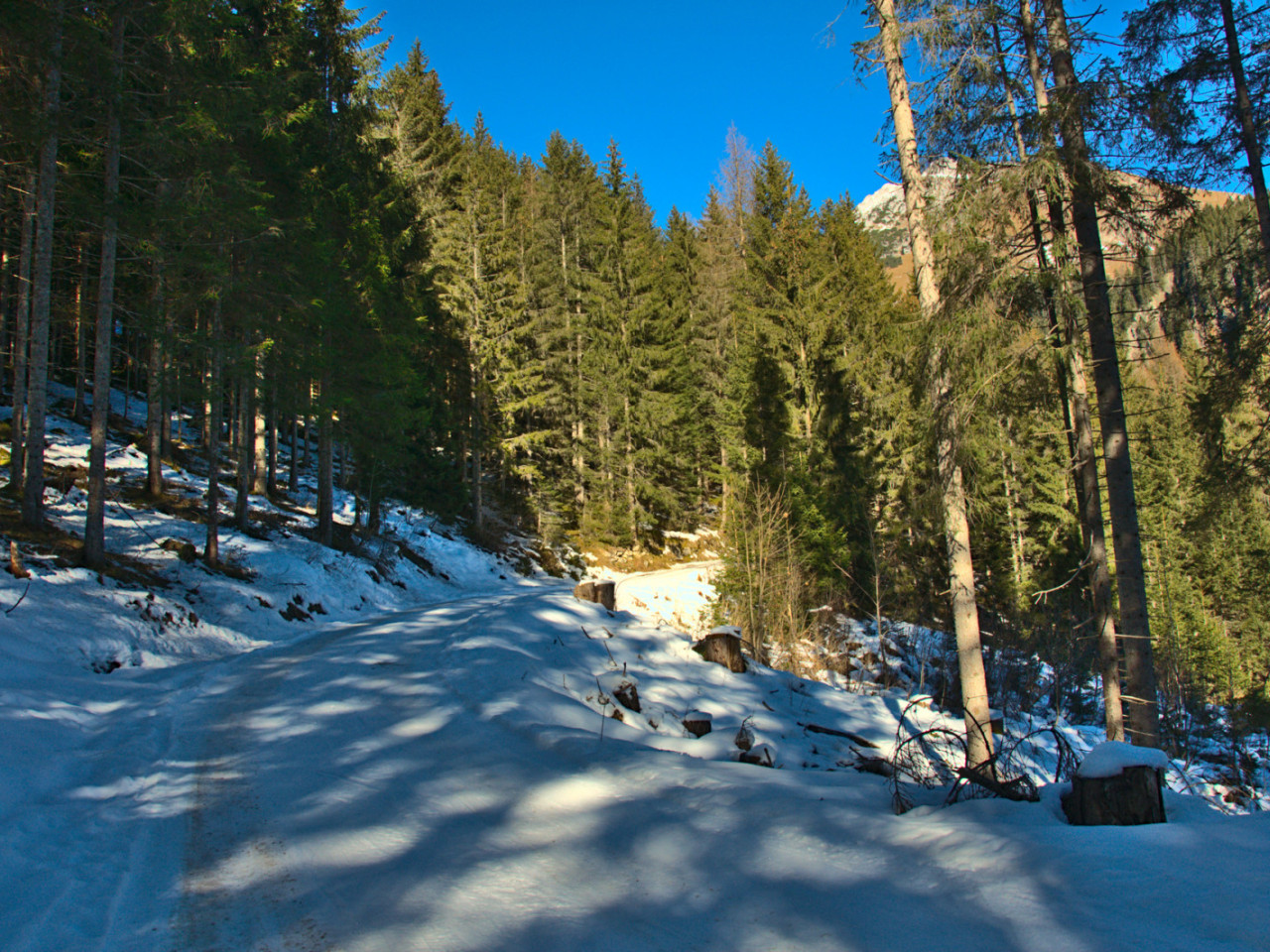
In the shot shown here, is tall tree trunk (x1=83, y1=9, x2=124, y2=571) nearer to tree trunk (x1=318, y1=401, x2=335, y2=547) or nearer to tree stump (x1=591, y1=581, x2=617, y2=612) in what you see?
tree trunk (x1=318, y1=401, x2=335, y2=547)

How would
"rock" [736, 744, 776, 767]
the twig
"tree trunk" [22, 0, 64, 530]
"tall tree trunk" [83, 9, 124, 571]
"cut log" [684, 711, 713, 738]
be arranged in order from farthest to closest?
"tree trunk" [22, 0, 64, 530], "tall tree trunk" [83, 9, 124, 571], the twig, "cut log" [684, 711, 713, 738], "rock" [736, 744, 776, 767]

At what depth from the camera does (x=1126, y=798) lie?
318 cm

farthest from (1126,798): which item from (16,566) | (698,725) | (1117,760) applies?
(16,566)

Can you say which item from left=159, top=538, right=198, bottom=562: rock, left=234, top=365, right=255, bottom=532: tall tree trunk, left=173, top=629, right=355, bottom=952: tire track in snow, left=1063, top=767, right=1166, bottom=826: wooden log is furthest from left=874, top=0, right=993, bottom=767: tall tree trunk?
left=234, top=365, right=255, bottom=532: tall tree trunk

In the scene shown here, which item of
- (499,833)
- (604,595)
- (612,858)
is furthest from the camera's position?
(604,595)

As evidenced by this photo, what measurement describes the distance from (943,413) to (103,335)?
495 inches

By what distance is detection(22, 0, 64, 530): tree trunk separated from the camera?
9.73m

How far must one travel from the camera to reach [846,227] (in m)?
32.8

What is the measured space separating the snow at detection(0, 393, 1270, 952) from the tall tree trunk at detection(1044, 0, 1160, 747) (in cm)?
412

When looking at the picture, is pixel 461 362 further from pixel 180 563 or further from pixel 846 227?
pixel 846 227

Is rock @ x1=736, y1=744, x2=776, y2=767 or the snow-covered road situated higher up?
the snow-covered road

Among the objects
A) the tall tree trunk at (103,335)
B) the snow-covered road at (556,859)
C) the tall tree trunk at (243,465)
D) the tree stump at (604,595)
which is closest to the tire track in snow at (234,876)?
the snow-covered road at (556,859)

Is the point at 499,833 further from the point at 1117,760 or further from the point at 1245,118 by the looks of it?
the point at 1245,118

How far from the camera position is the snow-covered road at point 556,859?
2.54 metres
